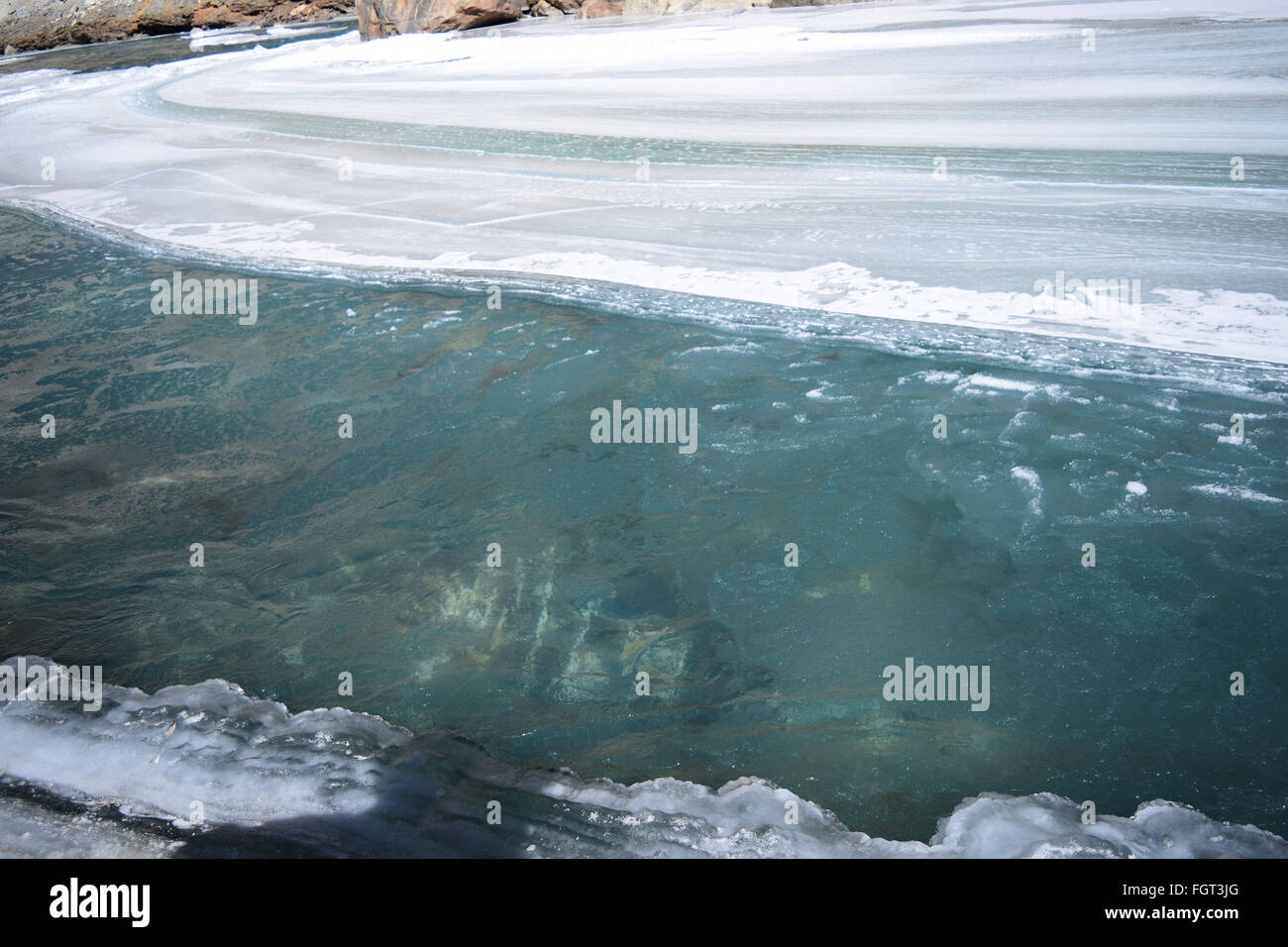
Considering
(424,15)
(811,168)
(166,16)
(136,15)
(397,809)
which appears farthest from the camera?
(136,15)

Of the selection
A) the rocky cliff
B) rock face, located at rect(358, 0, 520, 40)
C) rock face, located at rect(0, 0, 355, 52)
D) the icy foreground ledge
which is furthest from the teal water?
rock face, located at rect(0, 0, 355, 52)

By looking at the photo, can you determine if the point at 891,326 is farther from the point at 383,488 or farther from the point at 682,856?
the point at 682,856

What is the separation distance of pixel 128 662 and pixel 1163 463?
9.42ft

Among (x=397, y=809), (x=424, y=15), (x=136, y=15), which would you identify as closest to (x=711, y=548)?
(x=397, y=809)

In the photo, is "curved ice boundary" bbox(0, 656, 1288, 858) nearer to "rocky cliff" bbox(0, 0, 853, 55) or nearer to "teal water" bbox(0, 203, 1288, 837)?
"teal water" bbox(0, 203, 1288, 837)

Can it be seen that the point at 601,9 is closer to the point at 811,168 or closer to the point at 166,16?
the point at 811,168

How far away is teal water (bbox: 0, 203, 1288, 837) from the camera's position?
2.03 meters

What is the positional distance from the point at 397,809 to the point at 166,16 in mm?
22233

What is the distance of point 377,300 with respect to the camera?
4363mm

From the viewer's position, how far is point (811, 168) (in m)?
5.05

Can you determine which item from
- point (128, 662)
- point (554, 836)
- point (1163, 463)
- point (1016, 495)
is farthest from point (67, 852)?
point (1163, 463)

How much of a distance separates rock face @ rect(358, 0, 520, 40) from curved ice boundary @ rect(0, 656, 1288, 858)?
1164 centimetres
